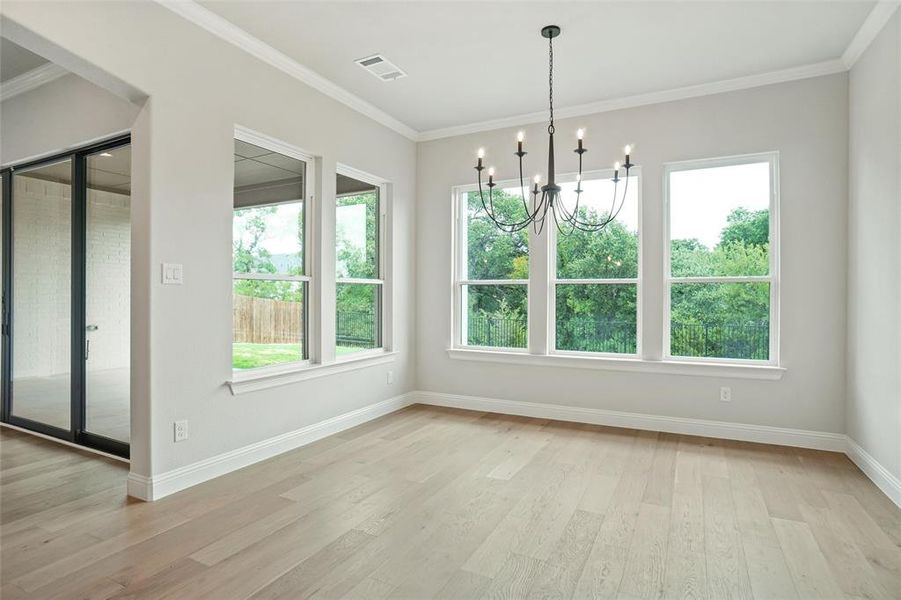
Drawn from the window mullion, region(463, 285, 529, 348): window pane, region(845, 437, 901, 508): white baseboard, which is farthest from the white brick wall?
region(845, 437, 901, 508): white baseboard

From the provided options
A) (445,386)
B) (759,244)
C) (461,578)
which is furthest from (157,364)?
(759,244)

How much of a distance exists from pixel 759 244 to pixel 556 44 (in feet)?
7.62

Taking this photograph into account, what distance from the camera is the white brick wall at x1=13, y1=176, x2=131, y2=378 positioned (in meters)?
3.59

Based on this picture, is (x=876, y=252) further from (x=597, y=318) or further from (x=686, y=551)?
(x=686, y=551)

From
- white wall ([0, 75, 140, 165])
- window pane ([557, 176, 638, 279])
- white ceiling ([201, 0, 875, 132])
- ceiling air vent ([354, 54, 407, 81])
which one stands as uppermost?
white ceiling ([201, 0, 875, 132])

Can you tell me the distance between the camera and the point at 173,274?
2.94 metres

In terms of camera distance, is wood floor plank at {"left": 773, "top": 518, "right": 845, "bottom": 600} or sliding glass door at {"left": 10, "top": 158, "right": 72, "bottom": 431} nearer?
wood floor plank at {"left": 773, "top": 518, "right": 845, "bottom": 600}

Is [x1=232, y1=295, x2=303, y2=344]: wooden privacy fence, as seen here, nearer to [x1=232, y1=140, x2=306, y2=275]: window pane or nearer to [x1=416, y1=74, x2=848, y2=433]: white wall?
[x1=232, y1=140, x2=306, y2=275]: window pane

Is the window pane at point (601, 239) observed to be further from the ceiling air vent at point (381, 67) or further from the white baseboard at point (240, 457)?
the white baseboard at point (240, 457)

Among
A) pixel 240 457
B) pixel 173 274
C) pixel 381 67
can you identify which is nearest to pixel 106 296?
pixel 173 274

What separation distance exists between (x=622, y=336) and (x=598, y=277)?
1.94ft

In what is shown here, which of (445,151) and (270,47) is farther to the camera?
(445,151)

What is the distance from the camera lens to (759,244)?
13.2 ft

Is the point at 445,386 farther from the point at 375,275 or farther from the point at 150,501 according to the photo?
the point at 150,501
